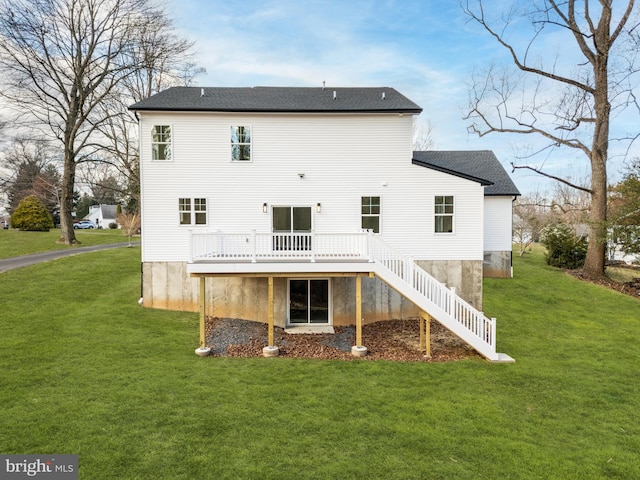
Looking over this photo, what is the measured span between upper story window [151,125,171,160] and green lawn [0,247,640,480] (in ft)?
20.1

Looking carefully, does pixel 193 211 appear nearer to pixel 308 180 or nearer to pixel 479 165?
pixel 308 180

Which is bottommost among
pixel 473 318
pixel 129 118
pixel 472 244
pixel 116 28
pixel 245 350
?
pixel 245 350

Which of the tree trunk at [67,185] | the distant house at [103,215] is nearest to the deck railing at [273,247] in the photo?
the tree trunk at [67,185]

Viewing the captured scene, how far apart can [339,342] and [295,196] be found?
5.80m

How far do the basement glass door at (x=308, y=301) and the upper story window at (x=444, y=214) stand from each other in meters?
5.08

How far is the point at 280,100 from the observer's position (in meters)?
14.5

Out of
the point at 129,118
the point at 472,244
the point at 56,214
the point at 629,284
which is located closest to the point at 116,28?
the point at 129,118

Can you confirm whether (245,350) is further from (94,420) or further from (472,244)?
(472,244)

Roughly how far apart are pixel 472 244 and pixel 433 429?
9.26 meters

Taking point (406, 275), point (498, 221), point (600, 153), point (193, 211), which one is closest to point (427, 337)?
point (406, 275)

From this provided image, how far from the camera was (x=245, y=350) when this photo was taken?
11039 mm

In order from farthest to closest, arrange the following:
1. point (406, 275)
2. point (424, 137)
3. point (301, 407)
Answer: point (424, 137), point (406, 275), point (301, 407)

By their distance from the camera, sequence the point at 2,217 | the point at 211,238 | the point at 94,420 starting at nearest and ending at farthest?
the point at 94,420 < the point at 211,238 < the point at 2,217

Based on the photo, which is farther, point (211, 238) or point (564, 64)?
point (564, 64)
